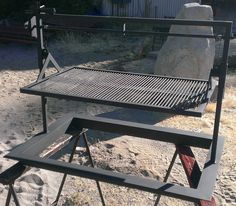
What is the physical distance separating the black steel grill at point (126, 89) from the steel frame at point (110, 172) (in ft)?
0.94

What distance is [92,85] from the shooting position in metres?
2.10

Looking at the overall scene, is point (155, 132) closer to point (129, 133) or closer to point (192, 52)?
point (129, 133)

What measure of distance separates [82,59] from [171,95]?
21.9ft

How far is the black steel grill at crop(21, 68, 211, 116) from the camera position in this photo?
1.83m

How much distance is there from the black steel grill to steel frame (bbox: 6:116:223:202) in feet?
0.94

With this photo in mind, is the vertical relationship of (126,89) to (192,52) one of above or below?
above

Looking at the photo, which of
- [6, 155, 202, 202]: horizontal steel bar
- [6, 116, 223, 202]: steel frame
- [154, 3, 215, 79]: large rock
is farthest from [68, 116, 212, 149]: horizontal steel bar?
[154, 3, 215, 79]: large rock

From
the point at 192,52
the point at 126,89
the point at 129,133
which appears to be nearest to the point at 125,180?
the point at 126,89

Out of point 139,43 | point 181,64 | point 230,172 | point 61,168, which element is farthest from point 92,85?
point 139,43

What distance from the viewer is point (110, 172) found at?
5.84 feet

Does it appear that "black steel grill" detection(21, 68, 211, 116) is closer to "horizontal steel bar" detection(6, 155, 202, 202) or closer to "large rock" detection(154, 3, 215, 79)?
"horizontal steel bar" detection(6, 155, 202, 202)

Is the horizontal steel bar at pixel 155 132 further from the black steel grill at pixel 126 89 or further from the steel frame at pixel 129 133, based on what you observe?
the black steel grill at pixel 126 89

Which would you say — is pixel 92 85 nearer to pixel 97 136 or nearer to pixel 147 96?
pixel 147 96

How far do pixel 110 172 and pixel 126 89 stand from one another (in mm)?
474
